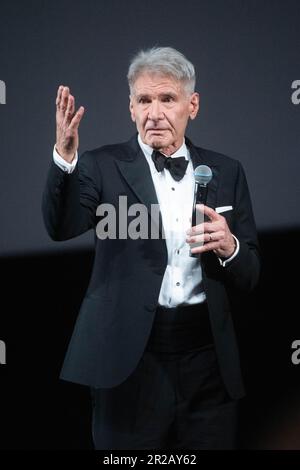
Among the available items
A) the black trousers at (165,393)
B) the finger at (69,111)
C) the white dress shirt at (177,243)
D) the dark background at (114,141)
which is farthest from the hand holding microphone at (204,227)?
the dark background at (114,141)

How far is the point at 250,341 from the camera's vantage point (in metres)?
2.66

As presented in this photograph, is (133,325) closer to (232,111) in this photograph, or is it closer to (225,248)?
(225,248)

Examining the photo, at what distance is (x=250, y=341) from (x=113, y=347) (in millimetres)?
770

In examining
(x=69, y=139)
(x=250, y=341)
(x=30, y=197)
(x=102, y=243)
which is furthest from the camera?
(x=250, y=341)

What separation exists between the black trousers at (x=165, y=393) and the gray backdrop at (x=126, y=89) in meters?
0.61

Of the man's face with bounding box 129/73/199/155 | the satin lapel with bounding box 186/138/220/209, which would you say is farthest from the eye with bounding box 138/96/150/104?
the satin lapel with bounding box 186/138/220/209

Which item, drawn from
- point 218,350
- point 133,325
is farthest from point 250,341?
point 133,325

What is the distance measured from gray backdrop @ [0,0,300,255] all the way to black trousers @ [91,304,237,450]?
0.61 meters

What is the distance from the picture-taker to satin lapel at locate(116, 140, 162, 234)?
205 centimetres

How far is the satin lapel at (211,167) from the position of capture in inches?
84.7

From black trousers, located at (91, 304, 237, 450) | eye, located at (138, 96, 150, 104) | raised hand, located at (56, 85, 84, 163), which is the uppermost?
eye, located at (138, 96, 150, 104)

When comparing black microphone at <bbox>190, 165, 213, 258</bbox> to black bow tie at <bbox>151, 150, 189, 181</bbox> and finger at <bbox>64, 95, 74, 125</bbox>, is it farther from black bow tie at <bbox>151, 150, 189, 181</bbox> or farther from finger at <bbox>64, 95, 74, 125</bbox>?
finger at <bbox>64, 95, 74, 125</bbox>

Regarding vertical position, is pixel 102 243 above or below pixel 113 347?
above

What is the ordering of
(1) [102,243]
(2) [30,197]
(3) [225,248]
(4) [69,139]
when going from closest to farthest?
1. (4) [69,139]
2. (3) [225,248]
3. (1) [102,243]
4. (2) [30,197]
